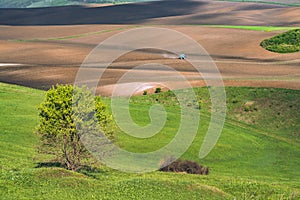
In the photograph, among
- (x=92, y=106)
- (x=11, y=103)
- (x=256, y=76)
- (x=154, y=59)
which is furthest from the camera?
(x=154, y=59)

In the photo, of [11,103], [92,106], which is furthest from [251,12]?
[92,106]

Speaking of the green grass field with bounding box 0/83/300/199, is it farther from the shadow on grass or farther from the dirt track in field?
the dirt track in field

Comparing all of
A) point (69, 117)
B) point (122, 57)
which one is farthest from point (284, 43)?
point (69, 117)

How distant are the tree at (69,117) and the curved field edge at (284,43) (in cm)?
7921

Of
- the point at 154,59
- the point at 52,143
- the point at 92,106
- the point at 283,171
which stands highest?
the point at 154,59

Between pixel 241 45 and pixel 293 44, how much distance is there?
10.3m

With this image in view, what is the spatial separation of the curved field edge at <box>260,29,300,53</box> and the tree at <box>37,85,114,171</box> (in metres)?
79.2

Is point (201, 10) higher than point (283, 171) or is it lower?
higher

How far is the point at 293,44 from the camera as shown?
387 feet

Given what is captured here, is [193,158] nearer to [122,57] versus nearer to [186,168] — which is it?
[186,168]

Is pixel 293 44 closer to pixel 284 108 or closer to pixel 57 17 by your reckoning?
pixel 284 108

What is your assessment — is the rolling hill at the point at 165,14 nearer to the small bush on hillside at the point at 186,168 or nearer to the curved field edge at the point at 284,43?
the curved field edge at the point at 284,43

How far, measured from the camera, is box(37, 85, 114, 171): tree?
129 feet

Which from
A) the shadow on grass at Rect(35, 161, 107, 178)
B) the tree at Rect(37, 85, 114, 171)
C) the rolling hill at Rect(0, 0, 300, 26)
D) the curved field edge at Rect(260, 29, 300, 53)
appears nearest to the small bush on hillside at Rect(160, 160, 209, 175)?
the shadow on grass at Rect(35, 161, 107, 178)
